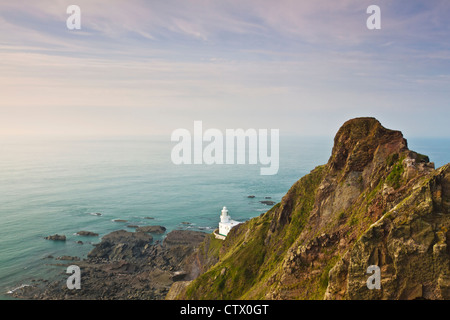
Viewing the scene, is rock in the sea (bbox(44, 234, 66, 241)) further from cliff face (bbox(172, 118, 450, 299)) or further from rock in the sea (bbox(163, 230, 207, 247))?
cliff face (bbox(172, 118, 450, 299))

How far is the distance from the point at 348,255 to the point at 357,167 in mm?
14055

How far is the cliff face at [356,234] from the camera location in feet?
71.7

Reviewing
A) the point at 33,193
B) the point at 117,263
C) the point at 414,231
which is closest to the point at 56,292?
the point at 117,263

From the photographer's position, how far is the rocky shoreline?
57.3 metres

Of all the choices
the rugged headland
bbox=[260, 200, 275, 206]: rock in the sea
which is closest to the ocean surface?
bbox=[260, 200, 275, 206]: rock in the sea

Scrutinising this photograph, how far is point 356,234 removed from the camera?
27625 mm

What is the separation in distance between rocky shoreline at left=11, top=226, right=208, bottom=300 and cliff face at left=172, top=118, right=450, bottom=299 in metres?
15.8

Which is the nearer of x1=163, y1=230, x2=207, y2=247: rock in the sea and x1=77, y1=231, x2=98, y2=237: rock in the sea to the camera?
x1=163, y1=230, x2=207, y2=247: rock in the sea

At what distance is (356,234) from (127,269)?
181 ft

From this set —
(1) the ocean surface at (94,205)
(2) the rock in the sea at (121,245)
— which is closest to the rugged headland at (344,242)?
(2) the rock in the sea at (121,245)

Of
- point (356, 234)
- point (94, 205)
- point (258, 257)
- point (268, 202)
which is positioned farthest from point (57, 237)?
point (356, 234)

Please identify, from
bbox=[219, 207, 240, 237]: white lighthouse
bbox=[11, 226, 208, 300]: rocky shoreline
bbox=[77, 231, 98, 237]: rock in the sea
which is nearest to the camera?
bbox=[11, 226, 208, 300]: rocky shoreline

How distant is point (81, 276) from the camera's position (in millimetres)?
63406
